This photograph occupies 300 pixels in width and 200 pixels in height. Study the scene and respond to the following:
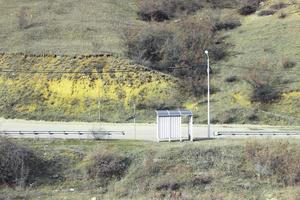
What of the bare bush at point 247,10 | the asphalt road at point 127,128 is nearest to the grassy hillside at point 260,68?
the bare bush at point 247,10

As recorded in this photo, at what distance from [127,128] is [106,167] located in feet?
32.2

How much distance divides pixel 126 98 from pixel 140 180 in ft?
53.6

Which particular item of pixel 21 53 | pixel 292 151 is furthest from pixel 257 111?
pixel 21 53

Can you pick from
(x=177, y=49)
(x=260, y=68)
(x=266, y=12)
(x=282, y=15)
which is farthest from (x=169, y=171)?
(x=266, y=12)

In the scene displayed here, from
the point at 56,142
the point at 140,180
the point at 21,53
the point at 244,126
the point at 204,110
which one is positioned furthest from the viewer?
the point at 21,53

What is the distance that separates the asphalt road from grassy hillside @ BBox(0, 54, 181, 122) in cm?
183

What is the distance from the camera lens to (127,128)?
3681 cm

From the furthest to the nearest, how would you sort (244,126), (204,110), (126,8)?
(126,8) → (204,110) → (244,126)

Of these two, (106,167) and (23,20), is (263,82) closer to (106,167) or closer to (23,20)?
(106,167)

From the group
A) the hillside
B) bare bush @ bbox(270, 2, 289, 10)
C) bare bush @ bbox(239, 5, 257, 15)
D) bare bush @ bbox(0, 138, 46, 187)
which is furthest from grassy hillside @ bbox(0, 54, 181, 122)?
bare bush @ bbox(270, 2, 289, 10)

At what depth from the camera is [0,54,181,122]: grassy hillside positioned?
41.1m

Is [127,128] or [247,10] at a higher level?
[247,10]

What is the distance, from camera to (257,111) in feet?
134

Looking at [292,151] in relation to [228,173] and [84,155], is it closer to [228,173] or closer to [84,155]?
[228,173]
